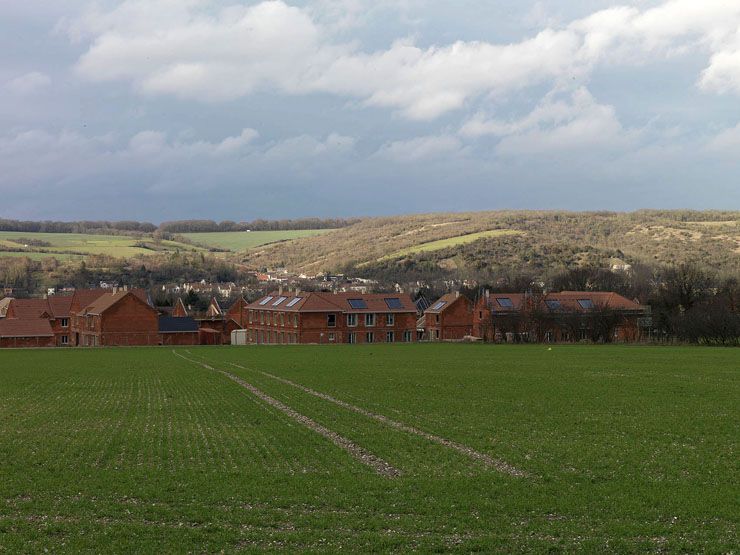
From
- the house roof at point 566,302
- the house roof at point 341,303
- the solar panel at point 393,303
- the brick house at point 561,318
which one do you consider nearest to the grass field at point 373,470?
the brick house at point 561,318

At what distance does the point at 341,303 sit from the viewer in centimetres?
10600

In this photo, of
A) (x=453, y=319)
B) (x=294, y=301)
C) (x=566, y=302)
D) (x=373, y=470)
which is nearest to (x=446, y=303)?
(x=453, y=319)

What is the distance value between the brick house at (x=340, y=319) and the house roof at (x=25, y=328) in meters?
26.4

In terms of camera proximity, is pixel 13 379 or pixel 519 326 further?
pixel 519 326

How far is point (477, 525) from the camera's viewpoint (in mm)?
14539

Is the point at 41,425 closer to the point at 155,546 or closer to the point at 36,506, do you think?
the point at 36,506

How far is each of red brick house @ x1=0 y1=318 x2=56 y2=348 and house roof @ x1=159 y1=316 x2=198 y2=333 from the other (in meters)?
12.4

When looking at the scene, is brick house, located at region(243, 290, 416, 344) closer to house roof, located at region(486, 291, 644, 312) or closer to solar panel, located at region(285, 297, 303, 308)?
solar panel, located at region(285, 297, 303, 308)

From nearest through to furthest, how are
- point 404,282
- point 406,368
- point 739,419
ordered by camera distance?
point 739,419, point 406,368, point 404,282

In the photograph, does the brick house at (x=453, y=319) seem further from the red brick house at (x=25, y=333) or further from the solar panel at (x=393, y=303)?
the red brick house at (x=25, y=333)

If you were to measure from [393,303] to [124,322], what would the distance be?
31746 mm

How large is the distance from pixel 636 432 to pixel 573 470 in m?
6.03

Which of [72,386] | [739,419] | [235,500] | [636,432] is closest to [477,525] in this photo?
[235,500]

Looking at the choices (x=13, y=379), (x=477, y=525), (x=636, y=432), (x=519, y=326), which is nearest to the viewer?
(x=477, y=525)
